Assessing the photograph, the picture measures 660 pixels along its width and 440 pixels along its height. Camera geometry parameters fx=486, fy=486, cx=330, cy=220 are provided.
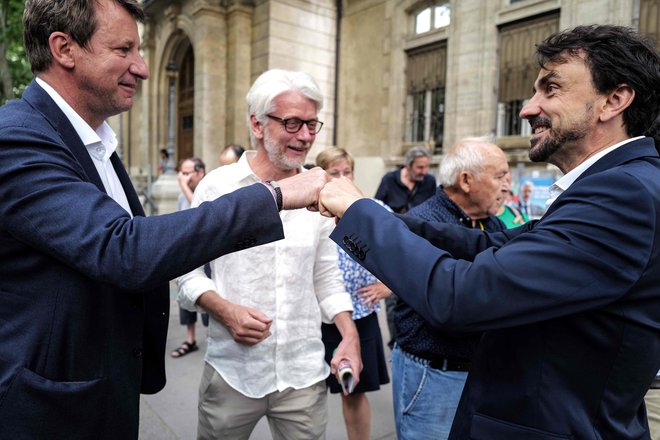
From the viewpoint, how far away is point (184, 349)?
4.96 metres

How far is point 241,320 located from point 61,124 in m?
0.94

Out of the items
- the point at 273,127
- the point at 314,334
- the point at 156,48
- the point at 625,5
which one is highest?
the point at 156,48

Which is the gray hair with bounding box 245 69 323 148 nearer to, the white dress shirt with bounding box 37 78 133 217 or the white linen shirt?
the white linen shirt

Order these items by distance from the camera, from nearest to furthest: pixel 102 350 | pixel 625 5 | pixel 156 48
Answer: pixel 102 350
pixel 625 5
pixel 156 48

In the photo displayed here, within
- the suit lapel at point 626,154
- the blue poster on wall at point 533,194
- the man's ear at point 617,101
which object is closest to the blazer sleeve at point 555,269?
the suit lapel at point 626,154

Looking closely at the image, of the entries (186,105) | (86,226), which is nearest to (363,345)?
(86,226)

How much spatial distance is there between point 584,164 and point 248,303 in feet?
4.45

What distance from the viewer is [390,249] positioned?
116 cm

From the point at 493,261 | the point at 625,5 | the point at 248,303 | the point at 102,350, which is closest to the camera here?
the point at 493,261

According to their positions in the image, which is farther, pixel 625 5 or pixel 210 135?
pixel 210 135

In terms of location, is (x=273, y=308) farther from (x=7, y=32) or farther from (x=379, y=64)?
(x=7, y=32)

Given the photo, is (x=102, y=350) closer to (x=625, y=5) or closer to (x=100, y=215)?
(x=100, y=215)

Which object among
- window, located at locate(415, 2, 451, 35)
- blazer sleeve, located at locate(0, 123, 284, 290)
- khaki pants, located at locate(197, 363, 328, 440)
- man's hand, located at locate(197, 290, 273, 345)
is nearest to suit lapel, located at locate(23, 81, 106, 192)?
blazer sleeve, located at locate(0, 123, 284, 290)

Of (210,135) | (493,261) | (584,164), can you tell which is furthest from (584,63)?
(210,135)
